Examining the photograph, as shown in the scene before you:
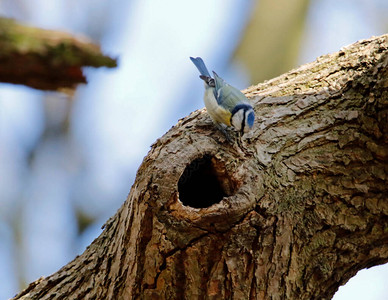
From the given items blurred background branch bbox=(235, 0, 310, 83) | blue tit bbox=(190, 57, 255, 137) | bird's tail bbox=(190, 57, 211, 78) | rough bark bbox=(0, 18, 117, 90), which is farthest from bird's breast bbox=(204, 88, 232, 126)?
blurred background branch bbox=(235, 0, 310, 83)

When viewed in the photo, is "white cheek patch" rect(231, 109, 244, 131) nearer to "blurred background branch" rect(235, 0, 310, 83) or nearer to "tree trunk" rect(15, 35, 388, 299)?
"tree trunk" rect(15, 35, 388, 299)

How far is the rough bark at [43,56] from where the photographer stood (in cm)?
78

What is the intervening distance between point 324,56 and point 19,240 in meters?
3.72

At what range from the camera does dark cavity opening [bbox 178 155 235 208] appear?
1997mm

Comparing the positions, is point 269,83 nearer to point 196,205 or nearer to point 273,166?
point 273,166

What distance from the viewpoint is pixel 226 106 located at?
2525mm

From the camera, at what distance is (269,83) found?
8.25 ft

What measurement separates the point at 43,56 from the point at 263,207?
130cm

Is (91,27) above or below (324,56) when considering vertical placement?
above

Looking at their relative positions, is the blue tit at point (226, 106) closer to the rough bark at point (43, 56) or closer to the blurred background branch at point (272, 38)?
the rough bark at point (43, 56)

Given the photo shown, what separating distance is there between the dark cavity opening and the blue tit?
0.18 meters

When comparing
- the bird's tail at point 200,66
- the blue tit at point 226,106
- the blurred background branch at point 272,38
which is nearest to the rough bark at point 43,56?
the blue tit at point 226,106

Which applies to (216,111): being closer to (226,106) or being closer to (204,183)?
(226,106)

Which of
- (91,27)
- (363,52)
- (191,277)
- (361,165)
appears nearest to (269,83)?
(363,52)
